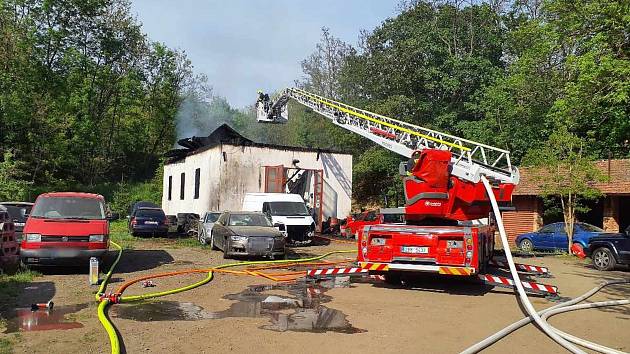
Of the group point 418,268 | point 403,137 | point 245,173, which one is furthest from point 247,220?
point 245,173

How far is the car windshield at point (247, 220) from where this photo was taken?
55.7ft

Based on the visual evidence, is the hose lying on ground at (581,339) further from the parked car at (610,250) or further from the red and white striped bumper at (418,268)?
the parked car at (610,250)

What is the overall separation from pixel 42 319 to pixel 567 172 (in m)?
18.7

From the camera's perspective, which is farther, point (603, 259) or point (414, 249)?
point (603, 259)

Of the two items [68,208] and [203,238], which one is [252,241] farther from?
[203,238]

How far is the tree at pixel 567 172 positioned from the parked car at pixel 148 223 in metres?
16.7

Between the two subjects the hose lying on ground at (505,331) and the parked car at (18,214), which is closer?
the hose lying on ground at (505,331)

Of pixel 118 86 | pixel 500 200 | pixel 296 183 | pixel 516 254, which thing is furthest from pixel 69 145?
pixel 500 200

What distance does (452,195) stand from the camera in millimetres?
10766

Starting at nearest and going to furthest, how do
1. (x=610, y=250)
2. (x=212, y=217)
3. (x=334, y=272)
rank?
(x=334, y=272), (x=610, y=250), (x=212, y=217)

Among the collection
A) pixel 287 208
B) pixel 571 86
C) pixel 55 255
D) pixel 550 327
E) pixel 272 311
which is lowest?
pixel 272 311

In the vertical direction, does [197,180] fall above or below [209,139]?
below

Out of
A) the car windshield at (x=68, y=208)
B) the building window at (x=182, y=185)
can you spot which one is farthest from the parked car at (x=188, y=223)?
the car windshield at (x=68, y=208)

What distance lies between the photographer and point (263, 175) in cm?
2741
